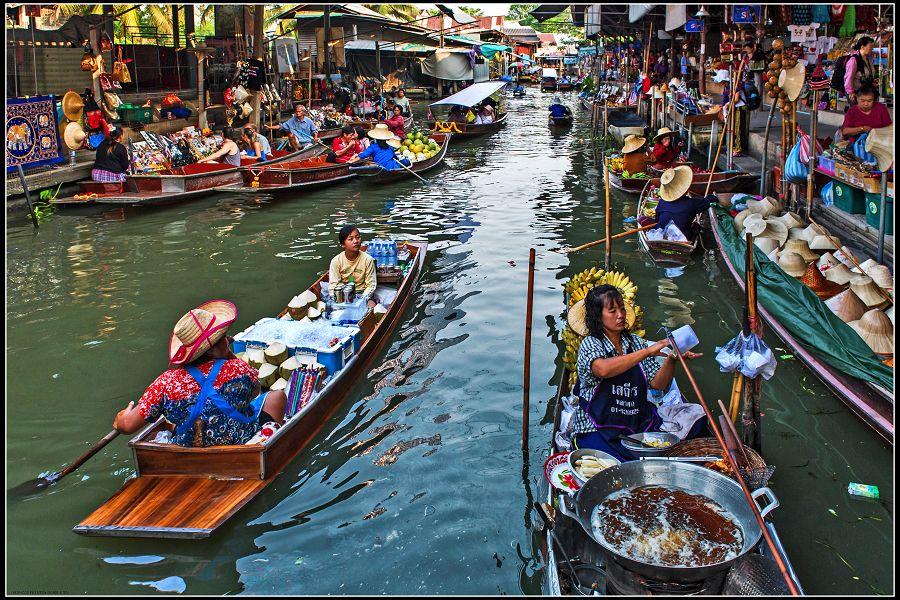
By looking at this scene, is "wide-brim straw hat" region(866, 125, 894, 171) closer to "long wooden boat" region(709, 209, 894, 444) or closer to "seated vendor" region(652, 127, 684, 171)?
"long wooden boat" region(709, 209, 894, 444)

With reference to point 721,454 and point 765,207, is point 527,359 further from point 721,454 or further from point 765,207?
point 765,207

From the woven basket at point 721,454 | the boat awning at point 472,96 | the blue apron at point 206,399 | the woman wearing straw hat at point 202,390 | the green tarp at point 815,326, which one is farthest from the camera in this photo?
the boat awning at point 472,96

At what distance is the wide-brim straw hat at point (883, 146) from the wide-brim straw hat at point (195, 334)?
19.6 ft

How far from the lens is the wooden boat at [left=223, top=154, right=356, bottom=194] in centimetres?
1452

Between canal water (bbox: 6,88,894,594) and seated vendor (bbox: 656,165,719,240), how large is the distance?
0.59 m

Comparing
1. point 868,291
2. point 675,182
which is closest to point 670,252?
point 675,182

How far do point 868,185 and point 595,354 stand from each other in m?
5.07

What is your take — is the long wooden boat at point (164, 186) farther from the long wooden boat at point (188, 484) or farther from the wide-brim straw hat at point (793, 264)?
the wide-brim straw hat at point (793, 264)

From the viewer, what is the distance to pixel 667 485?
3.97 m

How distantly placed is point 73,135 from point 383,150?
6074 millimetres

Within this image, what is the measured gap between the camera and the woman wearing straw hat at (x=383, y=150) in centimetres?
1610

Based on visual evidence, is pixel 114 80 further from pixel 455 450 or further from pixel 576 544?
pixel 576 544

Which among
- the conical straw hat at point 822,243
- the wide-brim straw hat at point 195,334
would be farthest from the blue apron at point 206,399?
the conical straw hat at point 822,243

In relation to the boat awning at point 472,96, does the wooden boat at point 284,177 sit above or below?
below
